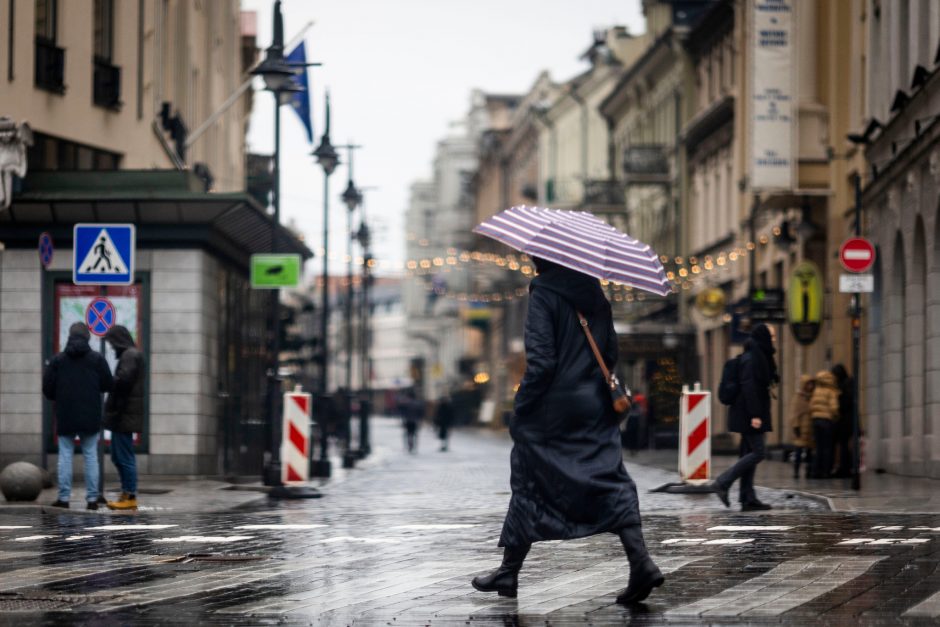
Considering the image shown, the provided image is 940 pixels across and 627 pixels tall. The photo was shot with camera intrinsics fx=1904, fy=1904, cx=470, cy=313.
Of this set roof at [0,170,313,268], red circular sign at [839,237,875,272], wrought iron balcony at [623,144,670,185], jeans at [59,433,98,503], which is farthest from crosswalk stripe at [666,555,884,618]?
wrought iron balcony at [623,144,670,185]

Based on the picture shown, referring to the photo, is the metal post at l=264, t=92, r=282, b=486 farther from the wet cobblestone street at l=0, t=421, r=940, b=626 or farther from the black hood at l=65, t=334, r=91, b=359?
the black hood at l=65, t=334, r=91, b=359

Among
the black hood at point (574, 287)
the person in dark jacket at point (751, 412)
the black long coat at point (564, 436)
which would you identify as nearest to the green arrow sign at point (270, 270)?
the person in dark jacket at point (751, 412)

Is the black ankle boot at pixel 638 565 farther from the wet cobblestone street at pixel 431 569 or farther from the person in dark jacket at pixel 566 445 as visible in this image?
the wet cobblestone street at pixel 431 569

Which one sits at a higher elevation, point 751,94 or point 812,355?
point 751,94

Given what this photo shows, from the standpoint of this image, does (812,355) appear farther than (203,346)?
Yes

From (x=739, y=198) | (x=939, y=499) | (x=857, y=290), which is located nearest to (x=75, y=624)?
(x=939, y=499)

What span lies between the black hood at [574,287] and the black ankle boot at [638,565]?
1238 millimetres

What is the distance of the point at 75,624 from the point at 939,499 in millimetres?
13151

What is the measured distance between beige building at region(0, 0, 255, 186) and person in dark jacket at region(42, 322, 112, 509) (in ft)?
27.3

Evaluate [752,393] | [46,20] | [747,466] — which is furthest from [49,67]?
[747,466]

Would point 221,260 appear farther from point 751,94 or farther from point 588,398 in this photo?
point 588,398

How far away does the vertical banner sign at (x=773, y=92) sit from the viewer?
36062mm

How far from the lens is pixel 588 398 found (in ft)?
32.8

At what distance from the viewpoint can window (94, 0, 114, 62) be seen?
105ft
